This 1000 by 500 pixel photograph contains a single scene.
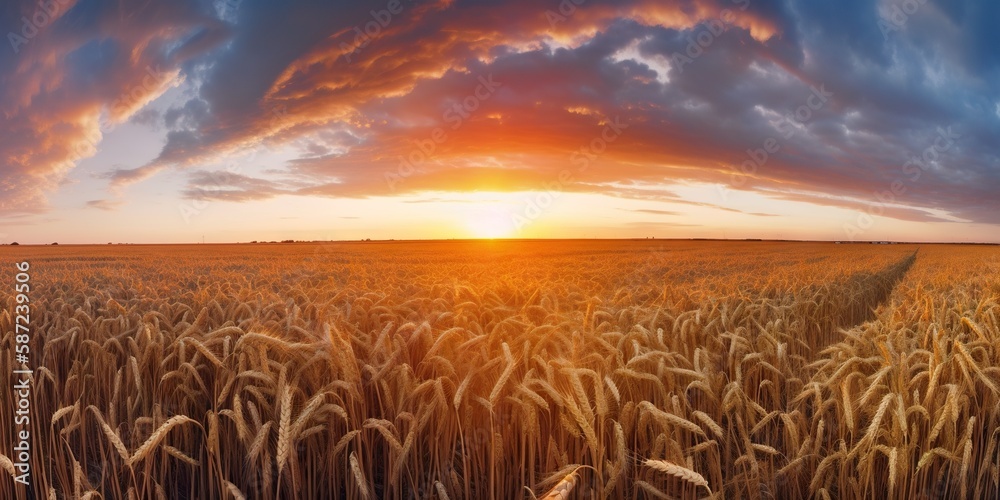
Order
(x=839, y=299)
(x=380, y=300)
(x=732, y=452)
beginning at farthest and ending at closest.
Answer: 1. (x=839, y=299)
2. (x=380, y=300)
3. (x=732, y=452)

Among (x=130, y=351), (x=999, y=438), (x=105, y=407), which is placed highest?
(x=130, y=351)

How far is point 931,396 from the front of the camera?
309cm

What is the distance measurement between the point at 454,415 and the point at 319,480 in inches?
33.5

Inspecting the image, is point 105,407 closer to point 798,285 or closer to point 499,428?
point 499,428

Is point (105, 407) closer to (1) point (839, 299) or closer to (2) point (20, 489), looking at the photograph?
(2) point (20, 489)

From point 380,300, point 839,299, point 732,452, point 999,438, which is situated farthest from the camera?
point 839,299

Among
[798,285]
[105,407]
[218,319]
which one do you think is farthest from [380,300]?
[798,285]

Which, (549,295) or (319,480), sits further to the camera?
(549,295)

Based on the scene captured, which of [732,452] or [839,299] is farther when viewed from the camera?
[839,299]

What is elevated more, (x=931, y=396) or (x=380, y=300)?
(x=380, y=300)

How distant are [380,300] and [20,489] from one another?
2.96 m

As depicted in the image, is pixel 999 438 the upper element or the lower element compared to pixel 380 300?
lower

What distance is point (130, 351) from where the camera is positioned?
410cm

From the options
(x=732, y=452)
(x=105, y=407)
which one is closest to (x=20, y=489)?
(x=105, y=407)
